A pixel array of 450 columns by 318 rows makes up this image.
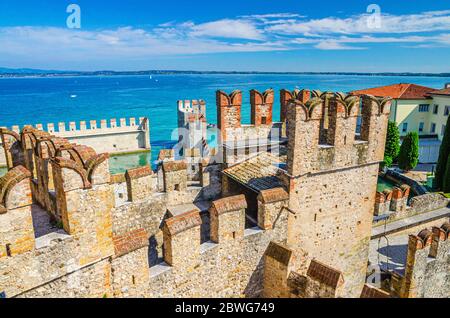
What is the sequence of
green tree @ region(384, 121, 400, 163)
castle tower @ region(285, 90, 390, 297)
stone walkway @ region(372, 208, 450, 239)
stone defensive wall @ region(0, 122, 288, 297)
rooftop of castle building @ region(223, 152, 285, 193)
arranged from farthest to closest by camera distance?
green tree @ region(384, 121, 400, 163) → stone walkway @ region(372, 208, 450, 239) → rooftop of castle building @ region(223, 152, 285, 193) → castle tower @ region(285, 90, 390, 297) → stone defensive wall @ region(0, 122, 288, 297)

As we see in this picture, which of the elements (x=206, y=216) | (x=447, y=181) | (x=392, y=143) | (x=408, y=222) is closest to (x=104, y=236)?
(x=206, y=216)

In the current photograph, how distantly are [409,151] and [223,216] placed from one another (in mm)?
30906

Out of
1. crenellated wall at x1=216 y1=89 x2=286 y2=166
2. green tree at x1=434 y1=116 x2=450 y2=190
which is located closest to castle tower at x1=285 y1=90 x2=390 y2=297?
crenellated wall at x1=216 y1=89 x2=286 y2=166

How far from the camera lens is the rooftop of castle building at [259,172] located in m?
8.51

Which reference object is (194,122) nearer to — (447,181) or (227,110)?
(447,181)

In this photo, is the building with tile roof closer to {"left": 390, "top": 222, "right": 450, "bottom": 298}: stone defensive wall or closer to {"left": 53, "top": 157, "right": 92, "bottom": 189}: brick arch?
{"left": 390, "top": 222, "right": 450, "bottom": 298}: stone defensive wall

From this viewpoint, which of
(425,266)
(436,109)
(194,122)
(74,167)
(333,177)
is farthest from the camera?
(436,109)

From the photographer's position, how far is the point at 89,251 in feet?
18.4

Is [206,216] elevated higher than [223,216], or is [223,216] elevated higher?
[223,216]

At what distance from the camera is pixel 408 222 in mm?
16422

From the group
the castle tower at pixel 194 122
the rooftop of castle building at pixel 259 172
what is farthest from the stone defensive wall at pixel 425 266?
the castle tower at pixel 194 122

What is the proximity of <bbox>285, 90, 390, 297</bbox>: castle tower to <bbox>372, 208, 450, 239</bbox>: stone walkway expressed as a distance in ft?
20.8

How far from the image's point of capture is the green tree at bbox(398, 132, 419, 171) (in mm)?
32188

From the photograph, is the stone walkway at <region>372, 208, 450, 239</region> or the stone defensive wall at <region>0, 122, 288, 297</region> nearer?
the stone defensive wall at <region>0, 122, 288, 297</region>
